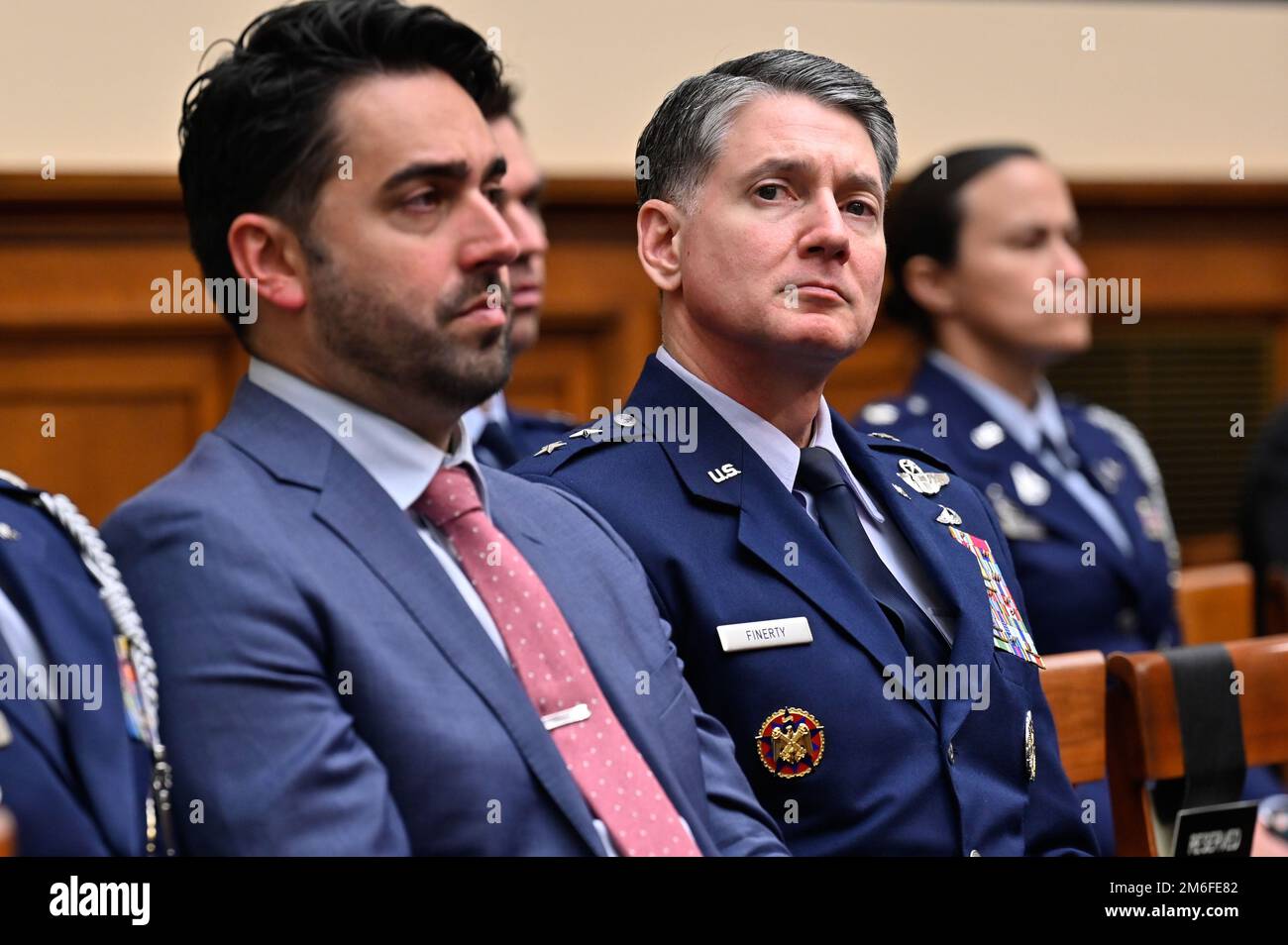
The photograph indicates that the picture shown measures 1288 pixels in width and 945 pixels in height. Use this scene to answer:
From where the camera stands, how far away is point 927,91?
420cm

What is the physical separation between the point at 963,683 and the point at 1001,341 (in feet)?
4.58

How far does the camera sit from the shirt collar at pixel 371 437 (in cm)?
158

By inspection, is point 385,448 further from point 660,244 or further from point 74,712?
point 660,244

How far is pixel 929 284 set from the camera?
3.15 meters

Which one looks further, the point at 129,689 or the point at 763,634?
the point at 763,634

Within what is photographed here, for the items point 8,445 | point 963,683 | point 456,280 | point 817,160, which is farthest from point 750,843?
point 8,445

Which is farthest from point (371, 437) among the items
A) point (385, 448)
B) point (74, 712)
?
point (74, 712)

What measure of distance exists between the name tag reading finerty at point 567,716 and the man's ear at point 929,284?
176 cm

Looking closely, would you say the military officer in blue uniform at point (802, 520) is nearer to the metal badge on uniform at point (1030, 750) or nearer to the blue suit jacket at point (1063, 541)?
the metal badge on uniform at point (1030, 750)

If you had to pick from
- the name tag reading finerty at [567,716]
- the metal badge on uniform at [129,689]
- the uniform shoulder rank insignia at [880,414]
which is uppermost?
the uniform shoulder rank insignia at [880,414]

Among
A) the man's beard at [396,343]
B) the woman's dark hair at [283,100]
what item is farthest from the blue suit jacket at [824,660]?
the woman's dark hair at [283,100]

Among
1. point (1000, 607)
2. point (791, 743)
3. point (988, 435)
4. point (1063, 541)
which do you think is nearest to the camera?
point (791, 743)

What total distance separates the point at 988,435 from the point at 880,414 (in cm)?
22

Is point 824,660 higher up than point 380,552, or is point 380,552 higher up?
point 380,552
